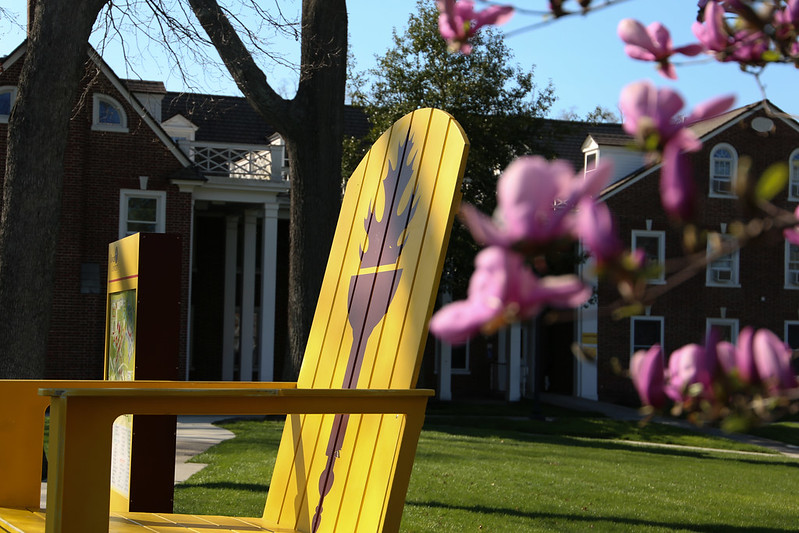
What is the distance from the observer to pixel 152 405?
2457mm

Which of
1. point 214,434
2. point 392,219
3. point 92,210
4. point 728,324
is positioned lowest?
point 214,434

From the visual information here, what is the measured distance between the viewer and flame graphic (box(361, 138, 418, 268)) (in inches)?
129

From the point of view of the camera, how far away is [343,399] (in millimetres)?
2555

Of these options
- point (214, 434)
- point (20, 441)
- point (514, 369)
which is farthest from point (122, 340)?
point (514, 369)

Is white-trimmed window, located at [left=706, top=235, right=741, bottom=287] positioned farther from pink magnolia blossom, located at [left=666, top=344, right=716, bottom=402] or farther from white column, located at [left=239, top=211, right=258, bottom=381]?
pink magnolia blossom, located at [left=666, top=344, right=716, bottom=402]

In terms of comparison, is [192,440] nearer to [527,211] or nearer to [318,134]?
[318,134]

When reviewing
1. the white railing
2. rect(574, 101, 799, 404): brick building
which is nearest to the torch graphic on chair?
the white railing

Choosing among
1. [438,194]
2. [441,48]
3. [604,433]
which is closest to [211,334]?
[441,48]

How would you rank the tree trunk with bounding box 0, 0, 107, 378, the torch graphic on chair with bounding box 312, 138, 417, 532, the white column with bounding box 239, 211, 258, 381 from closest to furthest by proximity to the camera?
the torch graphic on chair with bounding box 312, 138, 417, 532 < the tree trunk with bounding box 0, 0, 107, 378 < the white column with bounding box 239, 211, 258, 381

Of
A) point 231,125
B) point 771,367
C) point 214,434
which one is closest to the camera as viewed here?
point 771,367

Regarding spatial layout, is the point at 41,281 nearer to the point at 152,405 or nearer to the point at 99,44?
the point at 99,44

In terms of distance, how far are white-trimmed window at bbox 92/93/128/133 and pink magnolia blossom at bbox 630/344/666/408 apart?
781 inches

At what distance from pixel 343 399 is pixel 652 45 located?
5.50 feet

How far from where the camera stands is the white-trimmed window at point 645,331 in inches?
982
